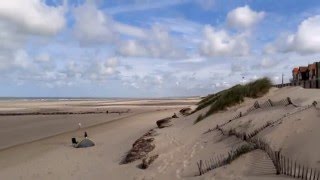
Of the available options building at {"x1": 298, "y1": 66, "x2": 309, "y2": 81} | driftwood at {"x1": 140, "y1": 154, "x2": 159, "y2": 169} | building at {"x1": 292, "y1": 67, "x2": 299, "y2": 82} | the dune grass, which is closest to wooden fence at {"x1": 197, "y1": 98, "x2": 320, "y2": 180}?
driftwood at {"x1": 140, "y1": 154, "x2": 159, "y2": 169}

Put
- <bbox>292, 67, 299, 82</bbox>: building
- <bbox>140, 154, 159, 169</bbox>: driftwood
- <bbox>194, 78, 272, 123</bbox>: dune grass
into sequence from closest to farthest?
<bbox>140, 154, 159, 169</bbox>: driftwood < <bbox>194, 78, 272, 123</bbox>: dune grass < <bbox>292, 67, 299, 82</bbox>: building

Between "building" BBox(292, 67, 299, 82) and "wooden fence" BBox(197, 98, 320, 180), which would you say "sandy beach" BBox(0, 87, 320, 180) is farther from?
"building" BBox(292, 67, 299, 82)

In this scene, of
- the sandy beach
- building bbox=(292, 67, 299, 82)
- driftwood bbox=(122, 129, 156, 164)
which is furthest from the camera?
building bbox=(292, 67, 299, 82)

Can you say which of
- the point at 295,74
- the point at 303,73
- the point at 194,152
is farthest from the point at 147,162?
the point at 295,74

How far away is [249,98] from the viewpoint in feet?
69.9

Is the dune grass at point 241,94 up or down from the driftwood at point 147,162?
up

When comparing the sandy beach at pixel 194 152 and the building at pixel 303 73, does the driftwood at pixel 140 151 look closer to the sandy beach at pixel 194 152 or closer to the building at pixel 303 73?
the sandy beach at pixel 194 152

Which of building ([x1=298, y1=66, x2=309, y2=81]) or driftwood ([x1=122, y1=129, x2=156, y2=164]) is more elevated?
building ([x1=298, y1=66, x2=309, y2=81])

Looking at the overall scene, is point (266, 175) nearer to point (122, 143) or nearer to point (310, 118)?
point (310, 118)

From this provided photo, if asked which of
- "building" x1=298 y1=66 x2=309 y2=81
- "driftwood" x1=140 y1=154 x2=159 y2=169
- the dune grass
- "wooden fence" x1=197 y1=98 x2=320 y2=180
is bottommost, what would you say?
"driftwood" x1=140 y1=154 x2=159 y2=169

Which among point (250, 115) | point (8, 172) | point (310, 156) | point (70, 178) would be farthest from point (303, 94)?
point (8, 172)

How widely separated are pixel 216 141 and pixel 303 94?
17.2 ft

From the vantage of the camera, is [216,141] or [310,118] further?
A: [216,141]

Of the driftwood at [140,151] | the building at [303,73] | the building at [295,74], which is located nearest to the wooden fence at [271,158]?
the driftwood at [140,151]
